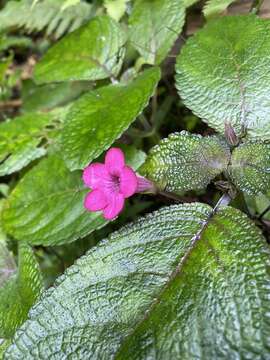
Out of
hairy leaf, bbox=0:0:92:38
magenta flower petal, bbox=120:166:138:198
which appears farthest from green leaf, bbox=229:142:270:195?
hairy leaf, bbox=0:0:92:38

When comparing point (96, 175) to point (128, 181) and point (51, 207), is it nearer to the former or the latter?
point (128, 181)

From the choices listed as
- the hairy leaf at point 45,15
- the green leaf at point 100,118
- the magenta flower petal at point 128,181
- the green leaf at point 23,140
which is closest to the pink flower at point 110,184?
the magenta flower petal at point 128,181

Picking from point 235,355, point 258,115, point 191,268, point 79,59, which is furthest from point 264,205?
point 79,59

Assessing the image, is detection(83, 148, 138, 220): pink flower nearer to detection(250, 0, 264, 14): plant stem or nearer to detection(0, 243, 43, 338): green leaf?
detection(0, 243, 43, 338): green leaf

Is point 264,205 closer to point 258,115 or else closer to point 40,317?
point 258,115

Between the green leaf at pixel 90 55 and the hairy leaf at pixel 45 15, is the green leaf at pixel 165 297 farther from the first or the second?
the hairy leaf at pixel 45 15

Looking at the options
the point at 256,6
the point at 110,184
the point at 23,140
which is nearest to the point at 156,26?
the point at 256,6
